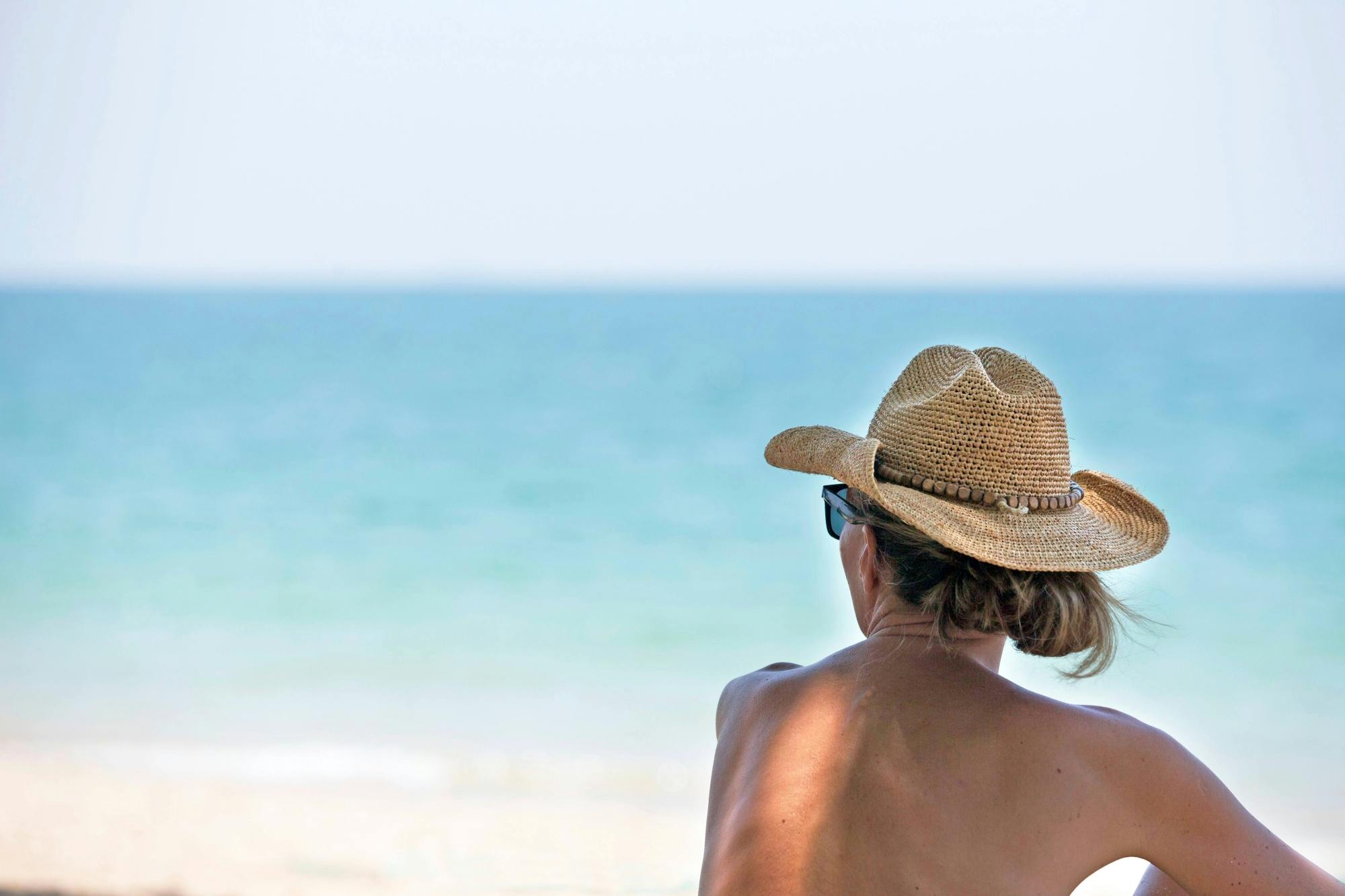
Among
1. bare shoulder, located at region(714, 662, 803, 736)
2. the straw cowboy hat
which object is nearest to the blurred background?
the straw cowboy hat

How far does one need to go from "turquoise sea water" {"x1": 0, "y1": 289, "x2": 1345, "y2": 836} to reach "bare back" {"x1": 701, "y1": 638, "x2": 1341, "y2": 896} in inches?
12.6

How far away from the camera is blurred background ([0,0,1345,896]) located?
4418 mm

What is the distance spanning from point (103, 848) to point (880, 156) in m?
28.6

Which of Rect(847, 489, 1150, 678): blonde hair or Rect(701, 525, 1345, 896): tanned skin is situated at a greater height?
Rect(847, 489, 1150, 678): blonde hair

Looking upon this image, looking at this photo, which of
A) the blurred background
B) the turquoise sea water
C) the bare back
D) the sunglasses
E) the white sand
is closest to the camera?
the bare back

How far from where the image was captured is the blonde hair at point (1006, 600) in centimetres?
119

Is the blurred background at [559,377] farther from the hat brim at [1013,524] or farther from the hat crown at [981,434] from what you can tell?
the hat crown at [981,434]

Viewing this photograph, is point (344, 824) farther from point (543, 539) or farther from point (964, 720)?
point (543, 539)

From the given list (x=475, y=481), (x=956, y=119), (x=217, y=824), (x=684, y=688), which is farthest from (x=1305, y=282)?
(x=217, y=824)

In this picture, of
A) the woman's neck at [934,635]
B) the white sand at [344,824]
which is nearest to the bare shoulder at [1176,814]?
the woman's neck at [934,635]

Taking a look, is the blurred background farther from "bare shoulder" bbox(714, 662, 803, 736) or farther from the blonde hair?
"bare shoulder" bbox(714, 662, 803, 736)

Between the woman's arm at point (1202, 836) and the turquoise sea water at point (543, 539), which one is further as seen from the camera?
the turquoise sea water at point (543, 539)

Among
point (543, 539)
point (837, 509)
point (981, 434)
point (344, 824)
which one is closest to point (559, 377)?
point (543, 539)

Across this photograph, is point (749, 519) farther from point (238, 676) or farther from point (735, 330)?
point (735, 330)
